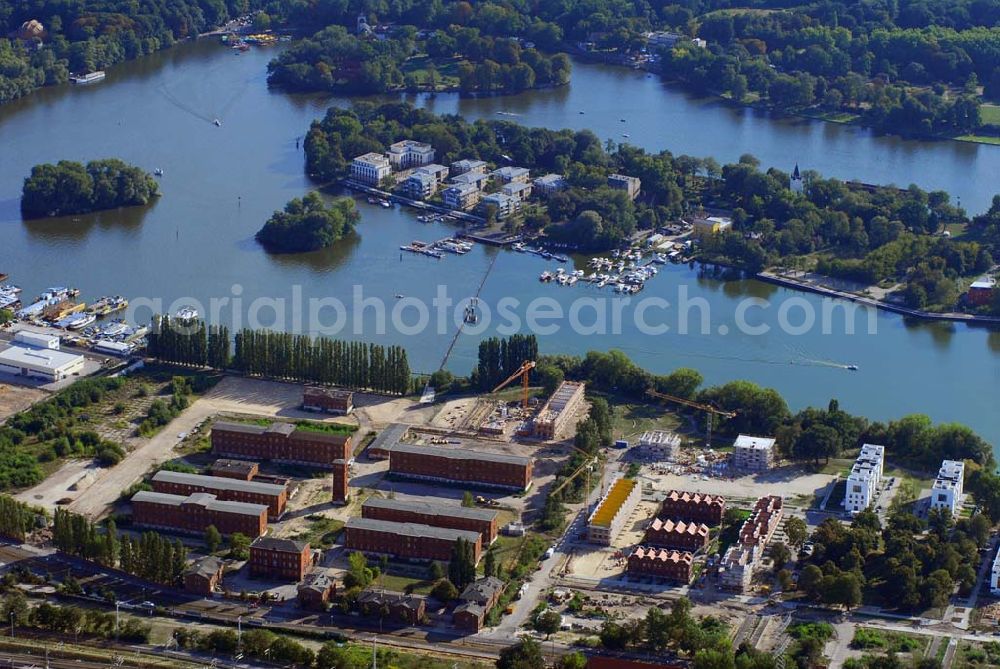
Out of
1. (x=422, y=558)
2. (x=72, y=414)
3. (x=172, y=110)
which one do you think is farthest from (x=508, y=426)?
(x=172, y=110)

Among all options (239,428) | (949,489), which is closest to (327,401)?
(239,428)

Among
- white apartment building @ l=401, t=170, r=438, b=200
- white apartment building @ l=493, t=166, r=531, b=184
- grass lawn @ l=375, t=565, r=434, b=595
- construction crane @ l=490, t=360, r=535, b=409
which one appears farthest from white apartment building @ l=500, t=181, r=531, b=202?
grass lawn @ l=375, t=565, r=434, b=595

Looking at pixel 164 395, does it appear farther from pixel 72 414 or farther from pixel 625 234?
pixel 625 234

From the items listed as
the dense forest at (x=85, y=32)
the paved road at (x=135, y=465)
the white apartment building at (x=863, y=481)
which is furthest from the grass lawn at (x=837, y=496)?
the dense forest at (x=85, y=32)

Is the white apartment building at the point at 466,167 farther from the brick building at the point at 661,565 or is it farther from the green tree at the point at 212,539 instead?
the brick building at the point at 661,565

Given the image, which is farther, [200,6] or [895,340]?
[200,6]

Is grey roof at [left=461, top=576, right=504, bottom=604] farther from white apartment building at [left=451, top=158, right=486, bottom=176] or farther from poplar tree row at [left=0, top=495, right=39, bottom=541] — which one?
white apartment building at [left=451, top=158, right=486, bottom=176]
